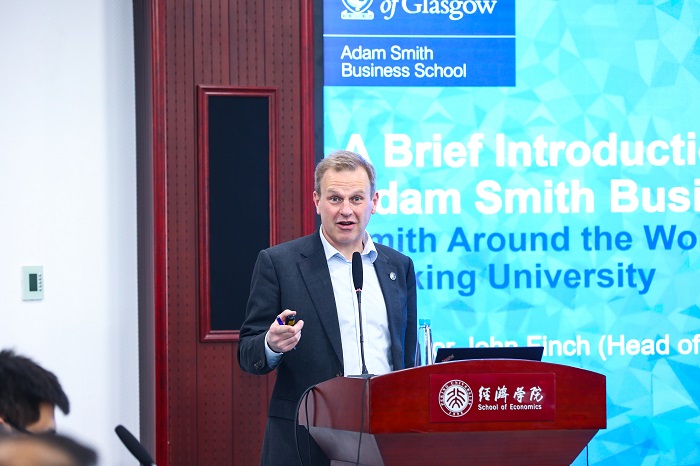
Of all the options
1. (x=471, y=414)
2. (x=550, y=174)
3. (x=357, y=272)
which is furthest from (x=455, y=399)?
(x=550, y=174)

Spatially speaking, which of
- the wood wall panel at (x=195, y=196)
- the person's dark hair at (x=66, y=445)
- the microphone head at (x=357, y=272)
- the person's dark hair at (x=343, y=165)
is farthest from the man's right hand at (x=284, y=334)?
the wood wall panel at (x=195, y=196)

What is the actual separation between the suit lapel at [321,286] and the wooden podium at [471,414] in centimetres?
54

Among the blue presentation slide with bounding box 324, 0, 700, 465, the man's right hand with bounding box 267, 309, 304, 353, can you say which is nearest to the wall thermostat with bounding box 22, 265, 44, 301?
the blue presentation slide with bounding box 324, 0, 700, 465

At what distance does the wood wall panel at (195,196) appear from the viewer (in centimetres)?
420

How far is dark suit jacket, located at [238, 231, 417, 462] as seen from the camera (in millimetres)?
2879

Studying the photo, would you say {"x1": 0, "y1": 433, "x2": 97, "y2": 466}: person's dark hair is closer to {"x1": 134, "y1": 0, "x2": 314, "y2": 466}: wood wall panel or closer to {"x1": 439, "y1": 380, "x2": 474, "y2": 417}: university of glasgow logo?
{"x1": 439, "y1": 380, "x2": 474, "y2": 417}: university of glasgow logo

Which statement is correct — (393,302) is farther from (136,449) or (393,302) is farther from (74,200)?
(74,200)

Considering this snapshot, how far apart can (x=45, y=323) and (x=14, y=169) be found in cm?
67

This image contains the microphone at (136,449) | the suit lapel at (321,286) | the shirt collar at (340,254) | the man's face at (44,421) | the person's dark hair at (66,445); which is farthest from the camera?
the shirt collar at (340,254)

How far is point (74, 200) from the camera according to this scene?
13.9ft

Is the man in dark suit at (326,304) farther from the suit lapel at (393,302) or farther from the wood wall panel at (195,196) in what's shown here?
the wood wall panel at (195,196)

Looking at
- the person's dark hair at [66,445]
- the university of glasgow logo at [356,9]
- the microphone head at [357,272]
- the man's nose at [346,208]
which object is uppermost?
the university of glasgow logo at [356,9]

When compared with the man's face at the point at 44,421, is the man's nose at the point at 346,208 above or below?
above

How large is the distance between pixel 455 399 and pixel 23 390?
938mm
